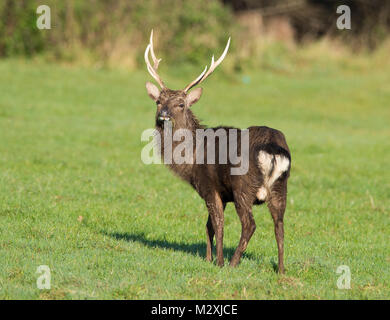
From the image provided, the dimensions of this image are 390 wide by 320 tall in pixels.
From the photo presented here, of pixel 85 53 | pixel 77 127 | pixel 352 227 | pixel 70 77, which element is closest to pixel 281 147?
pixel 352 227

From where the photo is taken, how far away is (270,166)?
7.48 meters

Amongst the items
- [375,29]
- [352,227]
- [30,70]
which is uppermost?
[375,29]

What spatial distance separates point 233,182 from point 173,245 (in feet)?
6.19

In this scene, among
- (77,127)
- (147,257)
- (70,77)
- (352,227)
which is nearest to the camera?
(147,257)

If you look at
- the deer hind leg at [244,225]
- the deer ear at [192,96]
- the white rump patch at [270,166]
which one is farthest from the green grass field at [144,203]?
the deer ear at [192,96]

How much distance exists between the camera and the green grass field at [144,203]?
7.24 meters

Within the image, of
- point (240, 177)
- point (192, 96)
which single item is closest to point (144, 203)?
point (192, 96)

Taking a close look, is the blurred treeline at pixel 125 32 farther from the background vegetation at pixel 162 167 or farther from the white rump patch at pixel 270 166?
the white rump patch at pixel 270 166

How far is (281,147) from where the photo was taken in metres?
7.56

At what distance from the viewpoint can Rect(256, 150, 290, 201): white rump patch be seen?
7.45 metres

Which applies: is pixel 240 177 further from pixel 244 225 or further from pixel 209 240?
pixel 209 240

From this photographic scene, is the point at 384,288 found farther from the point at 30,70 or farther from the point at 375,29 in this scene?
the point at 375,29

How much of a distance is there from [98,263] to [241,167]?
196 cm

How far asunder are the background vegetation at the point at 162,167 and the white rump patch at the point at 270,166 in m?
1.03
